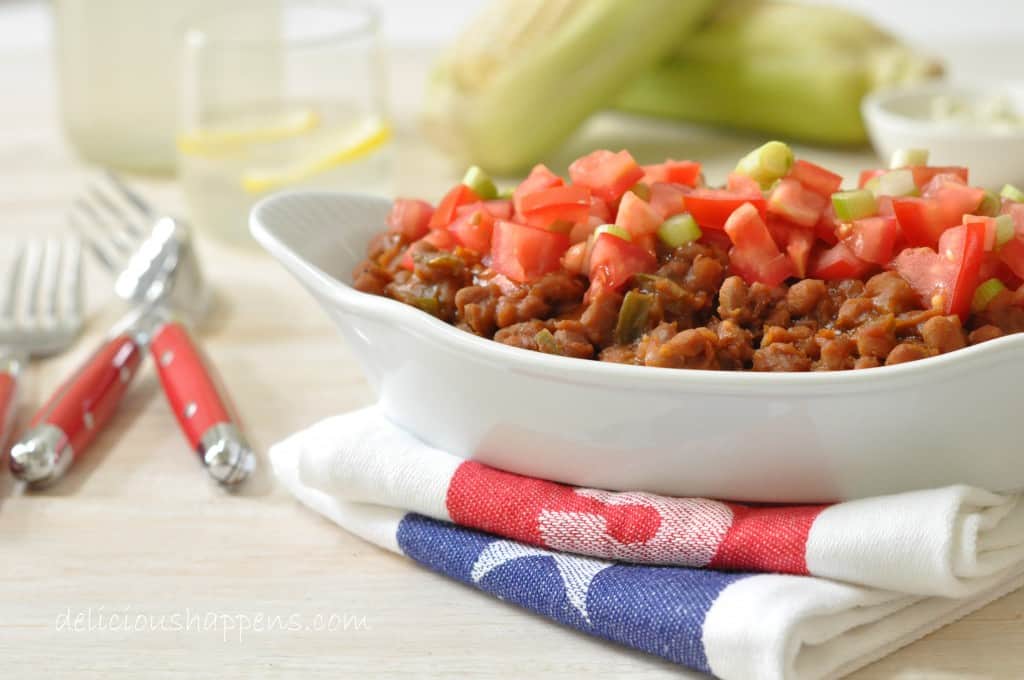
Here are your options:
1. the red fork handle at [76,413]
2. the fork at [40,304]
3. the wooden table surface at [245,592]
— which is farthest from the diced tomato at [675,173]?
the fork at [40,304]

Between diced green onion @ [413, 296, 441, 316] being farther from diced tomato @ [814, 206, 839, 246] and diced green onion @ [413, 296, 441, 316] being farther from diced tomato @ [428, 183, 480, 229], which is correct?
diced tomato @ [814, 206, 839, 246]

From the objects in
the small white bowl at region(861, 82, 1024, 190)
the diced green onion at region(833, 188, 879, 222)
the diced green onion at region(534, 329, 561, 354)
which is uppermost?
the diced green onion at region(833, 188, 879, 222)

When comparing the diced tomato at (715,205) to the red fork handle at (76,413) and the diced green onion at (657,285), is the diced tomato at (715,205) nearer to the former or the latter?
the diced green onion at (657,285)

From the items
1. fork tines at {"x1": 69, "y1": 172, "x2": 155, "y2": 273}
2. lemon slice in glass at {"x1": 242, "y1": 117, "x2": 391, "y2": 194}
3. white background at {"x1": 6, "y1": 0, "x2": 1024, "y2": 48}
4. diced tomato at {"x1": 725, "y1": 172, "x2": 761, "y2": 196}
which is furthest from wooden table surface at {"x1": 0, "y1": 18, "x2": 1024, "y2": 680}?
white background at {"x1": 6, "y1": 0, "x2": 1024, "y2": 48}

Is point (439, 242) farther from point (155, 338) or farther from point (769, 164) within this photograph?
point (155, 338)

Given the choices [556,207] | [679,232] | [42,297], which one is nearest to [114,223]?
[42,297]

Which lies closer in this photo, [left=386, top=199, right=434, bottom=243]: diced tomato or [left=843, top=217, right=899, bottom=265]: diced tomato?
[left=843, top=217, right=899, bottom=265]: diced tomato
